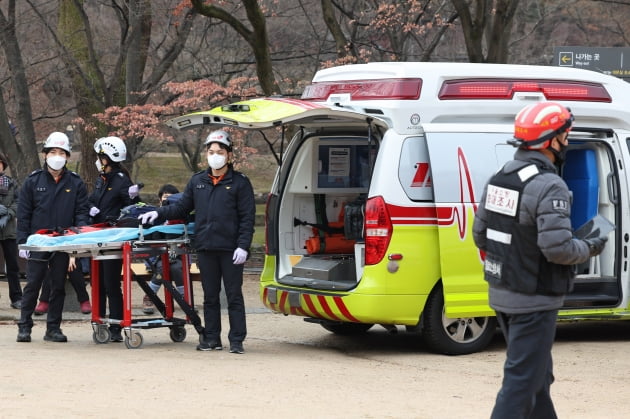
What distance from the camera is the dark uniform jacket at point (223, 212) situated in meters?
9.45

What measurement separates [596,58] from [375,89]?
50.5 ft

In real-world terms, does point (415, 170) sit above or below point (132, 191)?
above

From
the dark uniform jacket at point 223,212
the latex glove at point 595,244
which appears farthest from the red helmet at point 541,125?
the dark uniform jacket at point 223,212

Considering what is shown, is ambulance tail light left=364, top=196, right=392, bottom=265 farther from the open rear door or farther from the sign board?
the sign board

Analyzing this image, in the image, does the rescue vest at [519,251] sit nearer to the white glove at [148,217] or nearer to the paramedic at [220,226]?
the paramedic at [220,226]

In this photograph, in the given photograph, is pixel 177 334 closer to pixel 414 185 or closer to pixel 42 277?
pixel 42 277

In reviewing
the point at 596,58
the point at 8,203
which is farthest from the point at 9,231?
the point at 596,58

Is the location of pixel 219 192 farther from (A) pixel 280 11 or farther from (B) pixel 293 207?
(A) pixel 280 11

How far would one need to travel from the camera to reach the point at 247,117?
917cm

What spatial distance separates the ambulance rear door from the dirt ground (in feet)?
1.78

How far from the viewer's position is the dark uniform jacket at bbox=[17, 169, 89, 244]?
33.1 feet

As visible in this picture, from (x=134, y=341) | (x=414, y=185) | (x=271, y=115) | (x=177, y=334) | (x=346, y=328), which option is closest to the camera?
(x=271, y=115)

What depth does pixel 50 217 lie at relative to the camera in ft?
33.0

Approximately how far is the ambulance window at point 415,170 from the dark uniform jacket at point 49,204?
3.02 m
